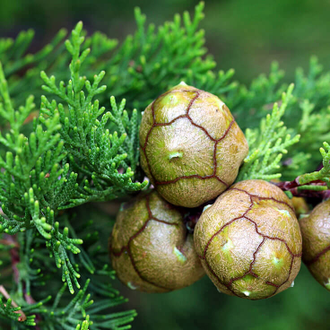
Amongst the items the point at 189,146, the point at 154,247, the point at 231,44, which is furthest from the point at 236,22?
the point at 154,247

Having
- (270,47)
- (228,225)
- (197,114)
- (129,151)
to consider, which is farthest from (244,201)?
(270,47)

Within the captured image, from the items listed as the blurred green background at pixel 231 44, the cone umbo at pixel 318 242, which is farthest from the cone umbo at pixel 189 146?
the blurred green background at pixel 231 44

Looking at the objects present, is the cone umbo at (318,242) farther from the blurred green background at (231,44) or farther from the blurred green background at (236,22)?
the blurred green background at (236,22)

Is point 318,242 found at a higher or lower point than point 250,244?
lower

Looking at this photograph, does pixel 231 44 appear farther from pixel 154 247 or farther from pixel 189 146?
pixel 154 247

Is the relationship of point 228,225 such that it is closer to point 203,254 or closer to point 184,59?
point 203,254

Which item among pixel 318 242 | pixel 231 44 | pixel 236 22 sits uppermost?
pixel 236 22

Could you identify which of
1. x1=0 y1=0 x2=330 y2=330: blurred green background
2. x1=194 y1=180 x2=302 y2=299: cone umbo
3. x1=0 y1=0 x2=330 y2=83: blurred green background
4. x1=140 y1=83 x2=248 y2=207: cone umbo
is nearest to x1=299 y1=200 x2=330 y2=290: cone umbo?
x1=194 y1=180 x2=302 y2=299: cone umbo
